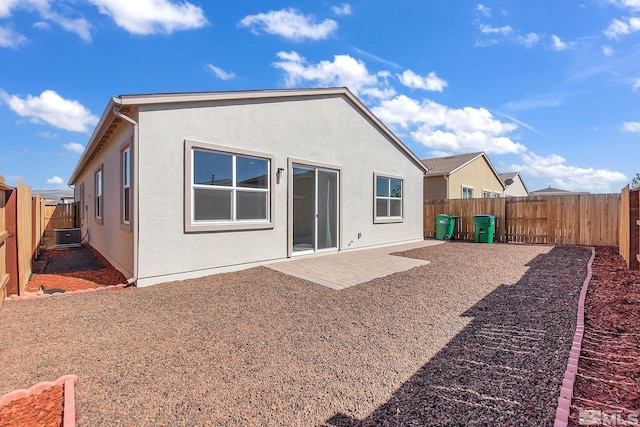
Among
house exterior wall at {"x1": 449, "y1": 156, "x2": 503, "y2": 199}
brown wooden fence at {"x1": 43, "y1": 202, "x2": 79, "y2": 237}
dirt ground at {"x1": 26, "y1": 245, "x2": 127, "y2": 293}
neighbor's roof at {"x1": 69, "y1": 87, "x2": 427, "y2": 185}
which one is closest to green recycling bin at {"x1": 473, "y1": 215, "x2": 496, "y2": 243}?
house exterior wall at {"x1": 449, "y1": 156, "x2": 503, "y2": 199}

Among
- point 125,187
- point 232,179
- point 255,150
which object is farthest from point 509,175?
point 125,187

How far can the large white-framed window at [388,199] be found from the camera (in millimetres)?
11367

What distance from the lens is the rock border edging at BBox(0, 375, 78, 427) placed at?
217 centimetres

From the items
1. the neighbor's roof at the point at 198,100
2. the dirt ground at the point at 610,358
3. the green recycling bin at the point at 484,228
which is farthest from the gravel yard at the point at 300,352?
the green recycling bin at the point at 484,228

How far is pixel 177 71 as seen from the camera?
11.6 meters

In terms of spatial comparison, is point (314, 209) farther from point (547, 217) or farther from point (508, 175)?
point (508, 175)

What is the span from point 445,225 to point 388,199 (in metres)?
4.68

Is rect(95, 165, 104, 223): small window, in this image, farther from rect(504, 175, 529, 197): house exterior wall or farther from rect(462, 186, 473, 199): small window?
rect(504, 175, 529, 197): house exterior wall

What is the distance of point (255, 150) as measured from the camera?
24.4 feet

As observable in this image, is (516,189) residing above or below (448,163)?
below

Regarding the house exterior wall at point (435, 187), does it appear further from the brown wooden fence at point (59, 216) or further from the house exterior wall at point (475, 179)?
the brown wooden fence at point (59, 216)

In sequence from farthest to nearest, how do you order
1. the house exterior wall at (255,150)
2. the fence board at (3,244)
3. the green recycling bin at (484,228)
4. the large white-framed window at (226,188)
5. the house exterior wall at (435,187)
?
the house exterior wall at (435,187), the green recycling bin at (484,228), the large white-framed window at (226,188), the house exterior wall at (255,150), the fence board at (3,244)

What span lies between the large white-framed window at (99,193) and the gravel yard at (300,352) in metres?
5.88

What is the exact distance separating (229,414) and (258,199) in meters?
5.68
